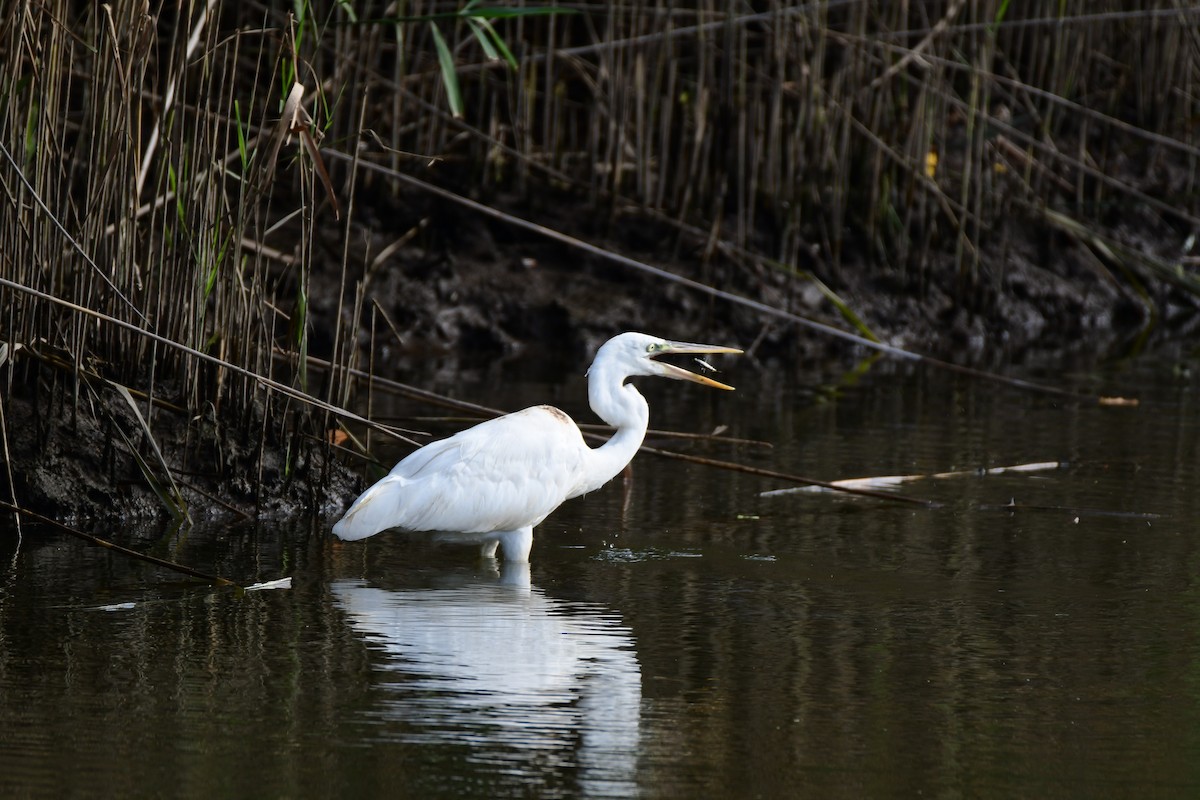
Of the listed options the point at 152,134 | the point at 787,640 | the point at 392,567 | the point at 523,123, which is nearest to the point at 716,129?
the point at 523,123

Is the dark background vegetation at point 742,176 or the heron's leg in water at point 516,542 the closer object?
the heron's leg in water at point 516,542

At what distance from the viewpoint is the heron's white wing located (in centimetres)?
489

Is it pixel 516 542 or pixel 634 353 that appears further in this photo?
pixel 634 353

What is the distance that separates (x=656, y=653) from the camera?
4.01 metres

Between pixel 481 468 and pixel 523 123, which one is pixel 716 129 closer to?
pixel 523 123

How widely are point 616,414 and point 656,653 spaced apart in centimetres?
149

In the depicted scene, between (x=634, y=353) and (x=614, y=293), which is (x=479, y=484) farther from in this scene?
(x=614, y=293)

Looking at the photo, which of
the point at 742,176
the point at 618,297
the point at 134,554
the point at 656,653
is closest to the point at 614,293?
the point at 618,297

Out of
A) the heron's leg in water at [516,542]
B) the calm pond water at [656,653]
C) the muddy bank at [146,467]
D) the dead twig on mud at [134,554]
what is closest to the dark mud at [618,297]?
the muddy bank at [146,467]

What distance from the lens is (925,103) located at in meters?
10.6

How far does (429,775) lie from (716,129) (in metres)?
7.99

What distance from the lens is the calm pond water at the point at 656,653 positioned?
3.13 metres

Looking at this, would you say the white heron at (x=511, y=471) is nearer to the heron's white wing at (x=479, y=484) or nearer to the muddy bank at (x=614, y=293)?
the heron's white wing at (x=479, y=484)

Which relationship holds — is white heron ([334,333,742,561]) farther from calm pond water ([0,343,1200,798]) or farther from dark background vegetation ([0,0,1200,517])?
dark background vegetation ([0,0,1200,517])
